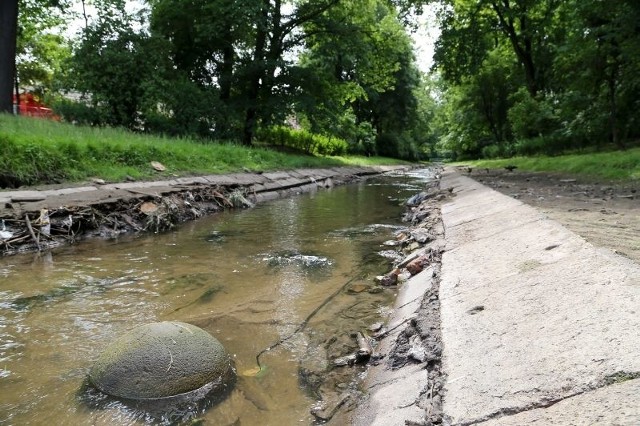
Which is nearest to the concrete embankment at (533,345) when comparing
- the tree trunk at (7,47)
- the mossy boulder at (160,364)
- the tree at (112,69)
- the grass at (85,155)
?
the mossy boulder at (160,364)

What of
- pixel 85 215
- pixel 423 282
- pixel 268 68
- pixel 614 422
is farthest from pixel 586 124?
pixel 614 422

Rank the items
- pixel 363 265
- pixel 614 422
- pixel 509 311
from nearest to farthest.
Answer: pixel 614 422, pixel 509 311, pixel 363 265

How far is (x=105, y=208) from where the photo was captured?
752 centimetres

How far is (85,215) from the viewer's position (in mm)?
7062

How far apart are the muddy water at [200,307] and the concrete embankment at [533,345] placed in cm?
64

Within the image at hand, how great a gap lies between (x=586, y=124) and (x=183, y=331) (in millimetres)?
17936

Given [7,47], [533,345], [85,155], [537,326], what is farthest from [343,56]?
[533,345]

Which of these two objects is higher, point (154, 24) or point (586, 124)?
point (154, 24)

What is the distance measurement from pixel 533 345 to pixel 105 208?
7283 millimetres

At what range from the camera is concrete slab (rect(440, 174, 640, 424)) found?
1670mm

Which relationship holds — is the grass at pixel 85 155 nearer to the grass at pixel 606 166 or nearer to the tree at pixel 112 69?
the tree at pixel 112 69

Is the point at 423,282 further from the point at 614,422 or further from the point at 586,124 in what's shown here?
the point at 586,124

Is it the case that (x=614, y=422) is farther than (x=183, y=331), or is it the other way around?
(x=183, y=331)

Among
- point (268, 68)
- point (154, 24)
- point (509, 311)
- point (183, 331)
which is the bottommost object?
point (183, 331)
